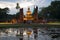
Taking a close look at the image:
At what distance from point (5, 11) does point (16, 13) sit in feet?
10.3

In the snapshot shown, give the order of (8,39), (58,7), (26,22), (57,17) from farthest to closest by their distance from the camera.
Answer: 1. (58,7)
2. (57,17)
3. (26,22)
4. (8,39)

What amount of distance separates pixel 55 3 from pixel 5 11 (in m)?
14.4

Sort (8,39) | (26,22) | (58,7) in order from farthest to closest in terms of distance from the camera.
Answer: (58,7) → (26,22) → (8,39)

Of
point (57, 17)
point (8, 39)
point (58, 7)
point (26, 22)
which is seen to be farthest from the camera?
point (58, 7)

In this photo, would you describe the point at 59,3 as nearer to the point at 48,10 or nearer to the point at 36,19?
the point at 48,10

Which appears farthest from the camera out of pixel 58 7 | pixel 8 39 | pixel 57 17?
pixel 58 7

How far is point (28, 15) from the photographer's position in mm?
65188

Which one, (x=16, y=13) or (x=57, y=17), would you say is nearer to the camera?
(x=57, y=17)

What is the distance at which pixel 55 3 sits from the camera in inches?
3031

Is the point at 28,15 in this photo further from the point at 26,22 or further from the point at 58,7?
the point at 58,7

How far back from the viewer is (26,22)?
202 ft

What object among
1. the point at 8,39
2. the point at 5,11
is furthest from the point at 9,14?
the point at 8,39

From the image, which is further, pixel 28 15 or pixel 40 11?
pixel 40 11

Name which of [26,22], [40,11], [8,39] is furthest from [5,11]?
[8,39]
